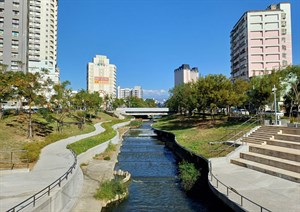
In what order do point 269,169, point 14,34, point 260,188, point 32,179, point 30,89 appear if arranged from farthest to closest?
point 14,34
point 30,89
point 269,169
point 32,179
point 260,188

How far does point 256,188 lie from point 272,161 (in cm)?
480

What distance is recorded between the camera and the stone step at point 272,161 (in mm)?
16958

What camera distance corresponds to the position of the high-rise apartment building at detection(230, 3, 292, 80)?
89812 mm

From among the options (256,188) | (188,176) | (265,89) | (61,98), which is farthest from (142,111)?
(256,188)

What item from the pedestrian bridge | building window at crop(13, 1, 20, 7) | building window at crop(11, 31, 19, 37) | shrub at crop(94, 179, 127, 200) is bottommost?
shrub at crop(94, 179, 127, 200)

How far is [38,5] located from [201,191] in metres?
103

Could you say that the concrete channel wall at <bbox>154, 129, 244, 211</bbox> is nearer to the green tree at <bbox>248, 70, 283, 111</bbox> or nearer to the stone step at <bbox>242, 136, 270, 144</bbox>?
the stone step at <bbox>242, 136, 270, 144</bbox>

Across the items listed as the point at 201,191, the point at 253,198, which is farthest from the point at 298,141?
the point at 253,198

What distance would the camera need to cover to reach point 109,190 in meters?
16.5

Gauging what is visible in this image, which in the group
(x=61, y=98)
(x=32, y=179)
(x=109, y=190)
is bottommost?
(x=109, y=190)

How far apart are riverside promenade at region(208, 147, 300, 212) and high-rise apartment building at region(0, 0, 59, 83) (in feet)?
170

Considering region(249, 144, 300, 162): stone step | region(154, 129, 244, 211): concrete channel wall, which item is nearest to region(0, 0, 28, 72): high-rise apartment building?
region(154, 129, 244, 211): concrete channel wall

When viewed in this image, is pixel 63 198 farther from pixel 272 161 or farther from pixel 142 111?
pixel 142 111

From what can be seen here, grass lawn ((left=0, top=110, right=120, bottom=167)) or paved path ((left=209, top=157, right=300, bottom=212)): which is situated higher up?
grass lawn ((left=0, top=110, right=120, bottom=167))
